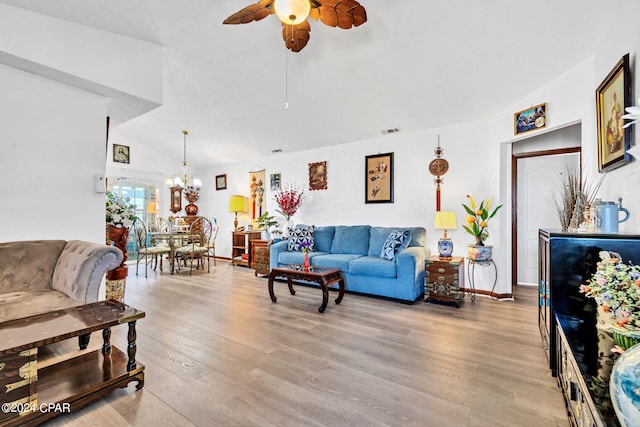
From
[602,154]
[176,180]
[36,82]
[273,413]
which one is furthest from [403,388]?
[176,180]

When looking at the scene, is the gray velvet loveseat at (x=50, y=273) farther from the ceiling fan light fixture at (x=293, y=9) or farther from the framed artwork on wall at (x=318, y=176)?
the framed artwork on wall at (x=318, y=176)

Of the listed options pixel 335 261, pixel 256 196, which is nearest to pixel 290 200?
pixel 256 196

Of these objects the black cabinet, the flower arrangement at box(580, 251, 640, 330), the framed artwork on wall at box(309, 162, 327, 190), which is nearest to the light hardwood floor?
the black cabinet

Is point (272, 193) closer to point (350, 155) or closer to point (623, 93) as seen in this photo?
point (350, 155)

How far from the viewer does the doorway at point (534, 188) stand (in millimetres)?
4211

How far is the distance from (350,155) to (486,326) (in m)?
3.32

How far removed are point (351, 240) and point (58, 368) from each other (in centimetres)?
363

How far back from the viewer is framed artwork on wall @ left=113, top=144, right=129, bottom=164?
20.5 feet

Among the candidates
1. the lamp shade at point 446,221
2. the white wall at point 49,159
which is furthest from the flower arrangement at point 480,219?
the white wall at point 49,159

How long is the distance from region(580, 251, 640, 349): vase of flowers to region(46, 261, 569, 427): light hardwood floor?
0.72 meters

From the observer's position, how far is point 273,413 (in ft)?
5.40

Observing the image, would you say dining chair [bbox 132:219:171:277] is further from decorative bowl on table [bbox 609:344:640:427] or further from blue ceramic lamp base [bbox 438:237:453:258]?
decorative bowl on table [bbox 609:344:640:427]

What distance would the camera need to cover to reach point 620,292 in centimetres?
125

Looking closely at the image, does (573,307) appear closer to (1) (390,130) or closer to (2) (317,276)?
(2) (317,276)
